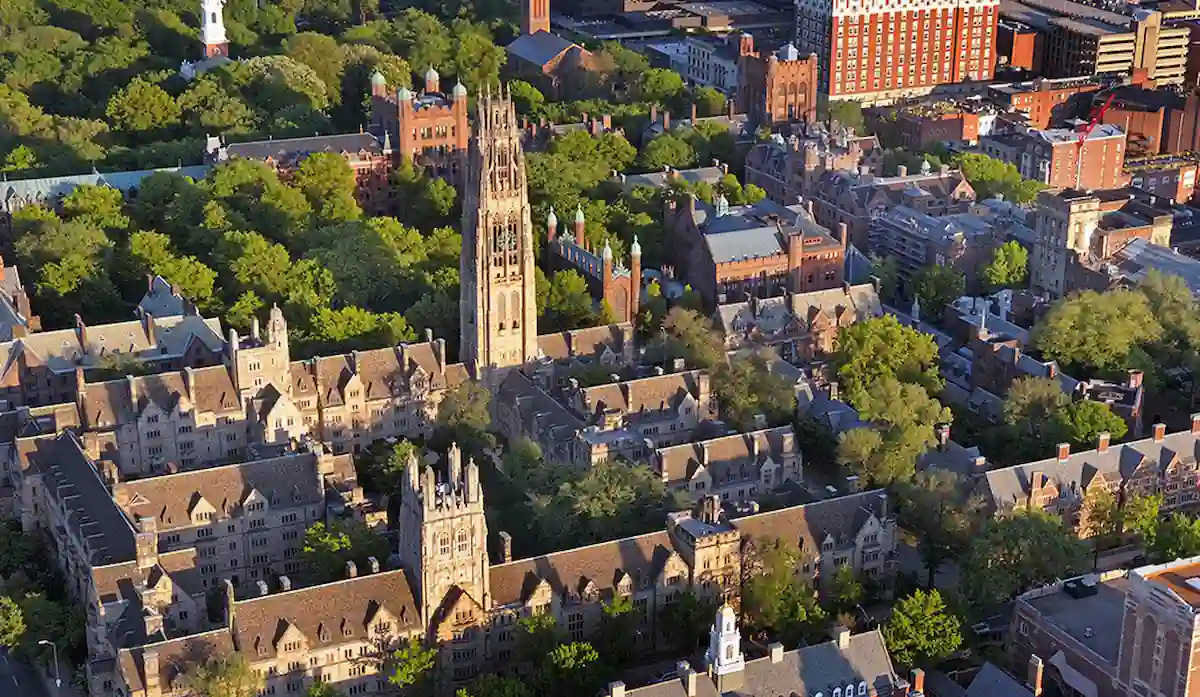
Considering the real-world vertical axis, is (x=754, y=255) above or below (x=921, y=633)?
above

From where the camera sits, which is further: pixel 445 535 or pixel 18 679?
pixel 18 679

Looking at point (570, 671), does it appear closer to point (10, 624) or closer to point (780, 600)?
point (780, 600)

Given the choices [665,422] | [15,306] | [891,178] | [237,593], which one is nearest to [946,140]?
[891,178]

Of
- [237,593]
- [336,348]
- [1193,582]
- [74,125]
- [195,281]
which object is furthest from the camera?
[74,125]

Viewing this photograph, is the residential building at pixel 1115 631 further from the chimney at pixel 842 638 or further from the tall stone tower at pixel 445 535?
the tall stone tower at pixel 445 535

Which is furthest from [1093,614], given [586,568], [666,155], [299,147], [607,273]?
[299,147]

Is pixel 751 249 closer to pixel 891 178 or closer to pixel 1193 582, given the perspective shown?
pixel 891 178

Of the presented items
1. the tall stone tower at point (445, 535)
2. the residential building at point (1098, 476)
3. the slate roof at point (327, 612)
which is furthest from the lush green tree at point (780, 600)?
the slate roof at point (327, 612)
